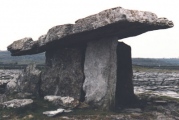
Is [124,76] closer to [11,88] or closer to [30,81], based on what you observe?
[30,81]

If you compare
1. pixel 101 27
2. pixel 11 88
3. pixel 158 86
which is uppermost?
pixel 101 27

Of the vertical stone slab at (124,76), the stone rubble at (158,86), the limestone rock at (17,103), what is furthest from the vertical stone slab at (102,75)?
the stone rubble at (158,86)

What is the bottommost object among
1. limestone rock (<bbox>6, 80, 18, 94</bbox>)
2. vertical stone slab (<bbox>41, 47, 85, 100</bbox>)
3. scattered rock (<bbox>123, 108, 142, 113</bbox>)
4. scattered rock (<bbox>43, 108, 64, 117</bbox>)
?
scattered rock (<bbox>123, 108, 142, 113</bbox>)

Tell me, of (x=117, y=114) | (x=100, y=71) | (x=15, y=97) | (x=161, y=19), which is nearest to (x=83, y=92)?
(x=100, y=71)

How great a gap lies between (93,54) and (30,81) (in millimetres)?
4283

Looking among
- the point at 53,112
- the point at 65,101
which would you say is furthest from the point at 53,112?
the point at 65,101

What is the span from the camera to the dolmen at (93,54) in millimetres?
14511

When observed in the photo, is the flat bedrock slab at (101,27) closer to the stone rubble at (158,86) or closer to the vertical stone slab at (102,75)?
the vertical stone slab at (102,75)

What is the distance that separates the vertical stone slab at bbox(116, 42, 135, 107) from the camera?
1816cm

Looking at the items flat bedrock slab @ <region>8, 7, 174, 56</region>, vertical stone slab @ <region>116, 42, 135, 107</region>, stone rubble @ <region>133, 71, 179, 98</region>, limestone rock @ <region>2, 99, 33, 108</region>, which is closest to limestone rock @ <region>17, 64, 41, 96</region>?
flat bedrock slab @ <region>8, 7, 174, 56</region>

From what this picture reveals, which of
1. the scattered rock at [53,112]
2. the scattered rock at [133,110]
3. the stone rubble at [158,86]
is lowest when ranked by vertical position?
the stone rubble at [158,86]

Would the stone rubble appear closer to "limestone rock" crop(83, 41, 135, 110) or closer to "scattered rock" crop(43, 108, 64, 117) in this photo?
"limestone rock" crop(83, 41, 135, 110)

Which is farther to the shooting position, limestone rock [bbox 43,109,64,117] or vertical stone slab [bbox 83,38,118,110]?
vertical stone slab [bbox 83,38,118,110]

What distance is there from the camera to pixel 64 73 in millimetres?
17578
